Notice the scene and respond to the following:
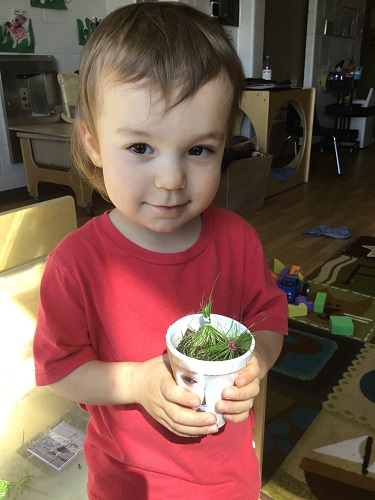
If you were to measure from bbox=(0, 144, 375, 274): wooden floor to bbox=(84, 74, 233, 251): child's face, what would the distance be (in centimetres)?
199

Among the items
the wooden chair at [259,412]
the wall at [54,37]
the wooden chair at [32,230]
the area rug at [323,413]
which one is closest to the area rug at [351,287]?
the area rug at [323,413]

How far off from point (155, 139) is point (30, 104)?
3229 millimetres

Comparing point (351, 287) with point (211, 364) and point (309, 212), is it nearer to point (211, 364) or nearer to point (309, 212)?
point (309, 212)

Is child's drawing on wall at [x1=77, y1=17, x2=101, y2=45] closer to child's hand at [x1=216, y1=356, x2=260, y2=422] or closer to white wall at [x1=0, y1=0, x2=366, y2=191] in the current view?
white wall at [x1=0, y1=0, x2=366, y2=191]

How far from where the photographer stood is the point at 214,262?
0.69 metres

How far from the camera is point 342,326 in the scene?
189 cm

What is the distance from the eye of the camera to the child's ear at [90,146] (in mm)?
650

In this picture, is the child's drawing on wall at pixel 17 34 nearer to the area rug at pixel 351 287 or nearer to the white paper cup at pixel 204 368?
the area rug at pixel 351 287

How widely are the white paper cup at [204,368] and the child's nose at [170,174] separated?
0.54 feet

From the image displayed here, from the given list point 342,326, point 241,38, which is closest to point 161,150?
point 342,326

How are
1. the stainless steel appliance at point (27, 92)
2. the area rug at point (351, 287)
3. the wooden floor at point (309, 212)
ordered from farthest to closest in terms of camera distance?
the stainless steel appliance at point (27, 92), the wooden floor at point (309, 212), the area rug at point (351, 287)

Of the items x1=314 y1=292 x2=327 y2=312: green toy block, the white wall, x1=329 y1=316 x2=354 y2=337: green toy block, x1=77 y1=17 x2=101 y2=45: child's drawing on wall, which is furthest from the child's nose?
x1=77 y1=17 x2=101 y2=45: child's drawing on wall

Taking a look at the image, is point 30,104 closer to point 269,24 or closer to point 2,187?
point 2,187

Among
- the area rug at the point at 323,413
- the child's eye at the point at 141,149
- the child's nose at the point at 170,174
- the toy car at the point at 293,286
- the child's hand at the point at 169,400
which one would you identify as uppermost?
the child's eye at the point at 141,149
